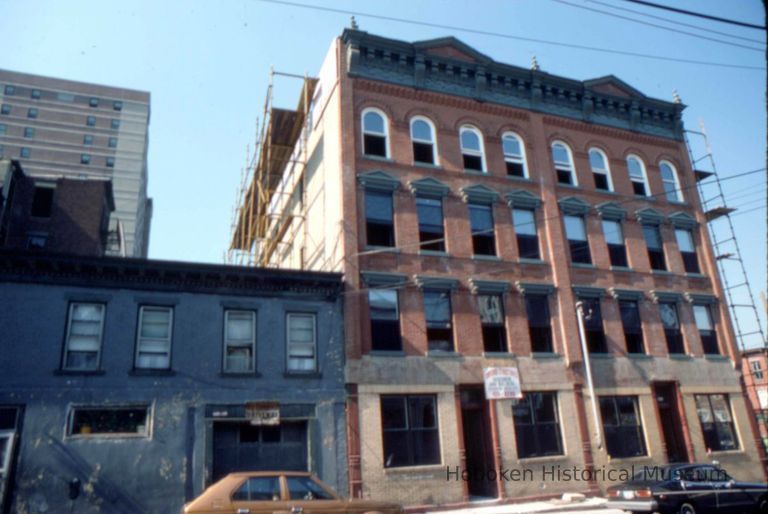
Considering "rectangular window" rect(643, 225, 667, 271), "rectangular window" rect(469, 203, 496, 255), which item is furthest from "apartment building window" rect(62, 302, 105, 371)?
"rectangular window" rect(643, 225, 667, 271)

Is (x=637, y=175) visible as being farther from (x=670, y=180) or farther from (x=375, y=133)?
(x=375, y=133)

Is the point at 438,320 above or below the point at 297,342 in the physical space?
above

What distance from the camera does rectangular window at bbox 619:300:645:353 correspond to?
891 inches

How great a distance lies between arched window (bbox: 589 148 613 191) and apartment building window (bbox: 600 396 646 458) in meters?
9.43

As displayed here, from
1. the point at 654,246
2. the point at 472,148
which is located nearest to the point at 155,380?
the point at 472,148

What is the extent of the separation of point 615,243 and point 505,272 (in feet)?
20.2

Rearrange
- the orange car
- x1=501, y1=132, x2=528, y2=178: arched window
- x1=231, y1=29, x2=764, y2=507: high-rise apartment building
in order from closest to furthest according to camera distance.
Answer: the orange car → x1=231, y1=29, x2=764, y2=507: high-rise apartment building → x1=501, y1=132, x2=528, y2=178: arched window

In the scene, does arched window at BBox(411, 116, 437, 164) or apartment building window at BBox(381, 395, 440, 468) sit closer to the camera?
apartment building window at BBox(381, 395, 440, 468)

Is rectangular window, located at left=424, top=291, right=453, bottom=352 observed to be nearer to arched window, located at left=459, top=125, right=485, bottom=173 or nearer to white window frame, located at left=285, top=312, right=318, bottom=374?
white window frame, located at left=285, top=312, right=318, bottom=374

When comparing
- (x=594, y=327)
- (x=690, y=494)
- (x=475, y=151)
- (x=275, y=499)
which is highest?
(x=475, y=151)

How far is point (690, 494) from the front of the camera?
14078 millimetres

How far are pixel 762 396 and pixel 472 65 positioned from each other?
131 feet

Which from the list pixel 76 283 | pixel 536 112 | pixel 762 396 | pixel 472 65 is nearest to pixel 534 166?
pixel 536 112

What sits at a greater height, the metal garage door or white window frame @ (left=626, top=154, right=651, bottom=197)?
white window frame @ (left=626, top=154, right=651, bottom=197)
